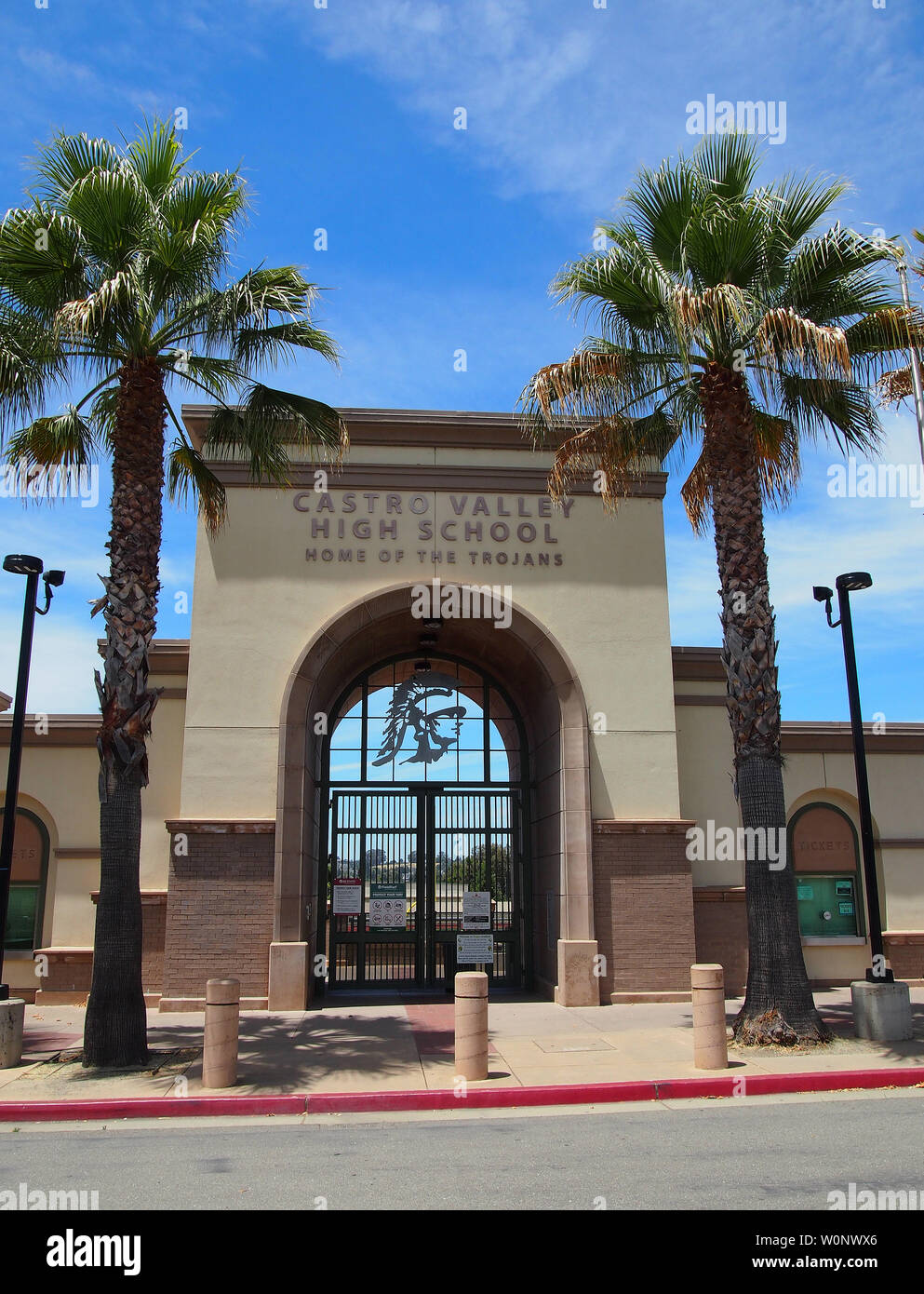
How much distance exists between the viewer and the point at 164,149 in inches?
444

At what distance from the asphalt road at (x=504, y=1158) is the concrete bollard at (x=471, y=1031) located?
906 mm

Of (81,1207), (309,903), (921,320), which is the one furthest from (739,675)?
(81,1207)

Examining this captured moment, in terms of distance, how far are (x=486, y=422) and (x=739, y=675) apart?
257 inches

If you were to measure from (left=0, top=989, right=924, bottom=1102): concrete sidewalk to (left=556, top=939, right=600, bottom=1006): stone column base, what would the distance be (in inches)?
6.5

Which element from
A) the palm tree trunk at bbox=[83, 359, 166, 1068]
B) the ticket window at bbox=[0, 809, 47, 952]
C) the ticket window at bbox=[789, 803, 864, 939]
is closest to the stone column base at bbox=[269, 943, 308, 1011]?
the palm tree trunk at bbox=[83, 359, 166, 1068]

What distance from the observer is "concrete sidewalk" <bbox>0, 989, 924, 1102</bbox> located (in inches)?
386

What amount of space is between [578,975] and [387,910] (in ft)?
11.0

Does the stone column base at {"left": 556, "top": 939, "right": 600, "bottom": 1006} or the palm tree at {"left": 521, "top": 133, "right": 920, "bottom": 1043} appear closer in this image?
the palm tree at {"left": 521, "top": 133, "right": 920, "bottom": 1043}

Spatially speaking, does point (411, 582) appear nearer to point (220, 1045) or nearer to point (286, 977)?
point (286, 977)

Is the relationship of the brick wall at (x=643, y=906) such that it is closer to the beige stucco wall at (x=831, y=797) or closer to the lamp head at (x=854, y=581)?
the beige stucco wall at (x=831, y=797)

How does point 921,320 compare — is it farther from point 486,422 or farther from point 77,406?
point 77,406

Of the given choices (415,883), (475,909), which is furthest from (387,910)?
(475,909)

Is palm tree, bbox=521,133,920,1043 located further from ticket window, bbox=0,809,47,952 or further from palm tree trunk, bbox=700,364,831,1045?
ticket window, bbox=0,809,47,952
